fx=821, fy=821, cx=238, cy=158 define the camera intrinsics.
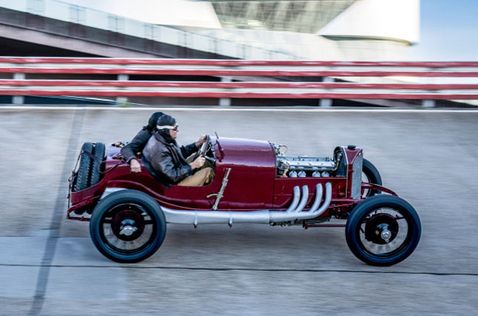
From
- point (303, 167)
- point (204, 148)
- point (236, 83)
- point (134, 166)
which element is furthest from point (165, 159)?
point (236, 83)

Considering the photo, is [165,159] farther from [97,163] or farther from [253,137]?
[253,137]

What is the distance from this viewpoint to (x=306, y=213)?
25.6ft

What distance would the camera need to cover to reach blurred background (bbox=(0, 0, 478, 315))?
6.94m

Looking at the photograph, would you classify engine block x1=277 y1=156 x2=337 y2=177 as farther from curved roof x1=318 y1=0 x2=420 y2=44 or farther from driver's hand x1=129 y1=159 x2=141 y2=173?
curved roof x1=318 y1=0 x2=420 y2=44

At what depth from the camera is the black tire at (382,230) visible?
754 cm

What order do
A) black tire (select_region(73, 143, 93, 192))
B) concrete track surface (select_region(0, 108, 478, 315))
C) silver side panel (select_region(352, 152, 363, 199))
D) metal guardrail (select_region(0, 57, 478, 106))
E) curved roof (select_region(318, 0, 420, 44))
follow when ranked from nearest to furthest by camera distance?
concrete track surface (select_region(0, 108, 478, 315)) < black tire (select_region(73, 143, 93, 192)) < silver side panel (select_region(352, 152, 363, 199)) < metal guardrail (select_region(0, 57, 478, 106)) < curved roof (select_region(318, 0, 420, 44))

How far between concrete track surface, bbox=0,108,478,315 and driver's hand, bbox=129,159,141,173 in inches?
33.3

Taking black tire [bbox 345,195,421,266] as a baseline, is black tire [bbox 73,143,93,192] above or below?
above

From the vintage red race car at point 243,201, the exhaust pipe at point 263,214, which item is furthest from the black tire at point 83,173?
the exhaust pipe at point 263,214

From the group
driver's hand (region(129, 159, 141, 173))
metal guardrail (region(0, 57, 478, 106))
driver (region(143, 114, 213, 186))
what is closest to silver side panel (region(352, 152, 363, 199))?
driver (region(143, 114, 213, 186))

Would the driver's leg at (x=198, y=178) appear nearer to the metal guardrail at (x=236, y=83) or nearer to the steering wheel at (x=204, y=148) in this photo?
the steering wheel at (x=204, y=148)

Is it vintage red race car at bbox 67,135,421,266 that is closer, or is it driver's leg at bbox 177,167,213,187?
vintage red race car at bbox 67,135,421,266

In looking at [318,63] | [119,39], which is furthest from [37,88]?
[119,39]

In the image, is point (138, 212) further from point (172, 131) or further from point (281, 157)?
point (281, 157)
